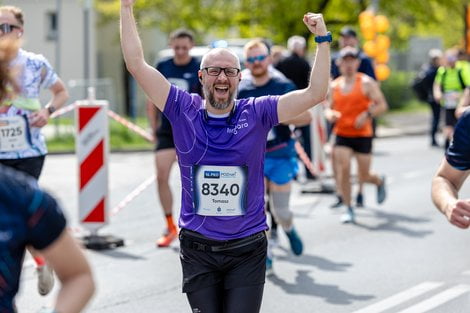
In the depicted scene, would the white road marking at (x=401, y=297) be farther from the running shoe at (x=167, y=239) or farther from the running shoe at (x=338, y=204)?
the running shoe at (x=338, y=204)

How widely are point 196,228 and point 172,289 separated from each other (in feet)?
9.80

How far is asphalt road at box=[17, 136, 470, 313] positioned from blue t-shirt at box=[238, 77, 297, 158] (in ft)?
3.37

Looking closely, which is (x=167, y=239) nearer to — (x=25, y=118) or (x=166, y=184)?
(x=166, y=184)

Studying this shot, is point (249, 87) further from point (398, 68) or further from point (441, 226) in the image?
point (398, 68)

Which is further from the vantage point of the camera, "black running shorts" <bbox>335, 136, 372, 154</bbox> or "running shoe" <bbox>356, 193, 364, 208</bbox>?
"running shoe" <bbox>356, 193, 364, 208</bbox>

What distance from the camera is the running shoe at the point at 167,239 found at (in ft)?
34.1

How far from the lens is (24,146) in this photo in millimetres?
7660

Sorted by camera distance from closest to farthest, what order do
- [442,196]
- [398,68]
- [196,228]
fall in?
[442,196] → [196,228] → [398,68]

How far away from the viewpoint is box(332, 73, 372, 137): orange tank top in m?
12.1

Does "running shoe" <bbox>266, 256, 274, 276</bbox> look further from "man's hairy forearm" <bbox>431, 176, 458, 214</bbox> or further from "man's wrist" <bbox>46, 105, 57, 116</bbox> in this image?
"man's hairy forearm" <bbox>431, 176, 458, 214</bbox>

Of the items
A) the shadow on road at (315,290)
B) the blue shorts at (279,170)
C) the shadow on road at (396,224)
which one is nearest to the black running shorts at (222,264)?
the shadow on road at (315,290)

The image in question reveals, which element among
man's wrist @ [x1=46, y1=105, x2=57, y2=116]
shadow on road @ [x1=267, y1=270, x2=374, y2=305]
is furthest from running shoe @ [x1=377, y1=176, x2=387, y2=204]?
man's wrist @ [x1=46, y1=105, x2=57, y2=116]

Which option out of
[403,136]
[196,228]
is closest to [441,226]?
[196,228]

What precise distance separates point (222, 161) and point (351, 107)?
6.89m
